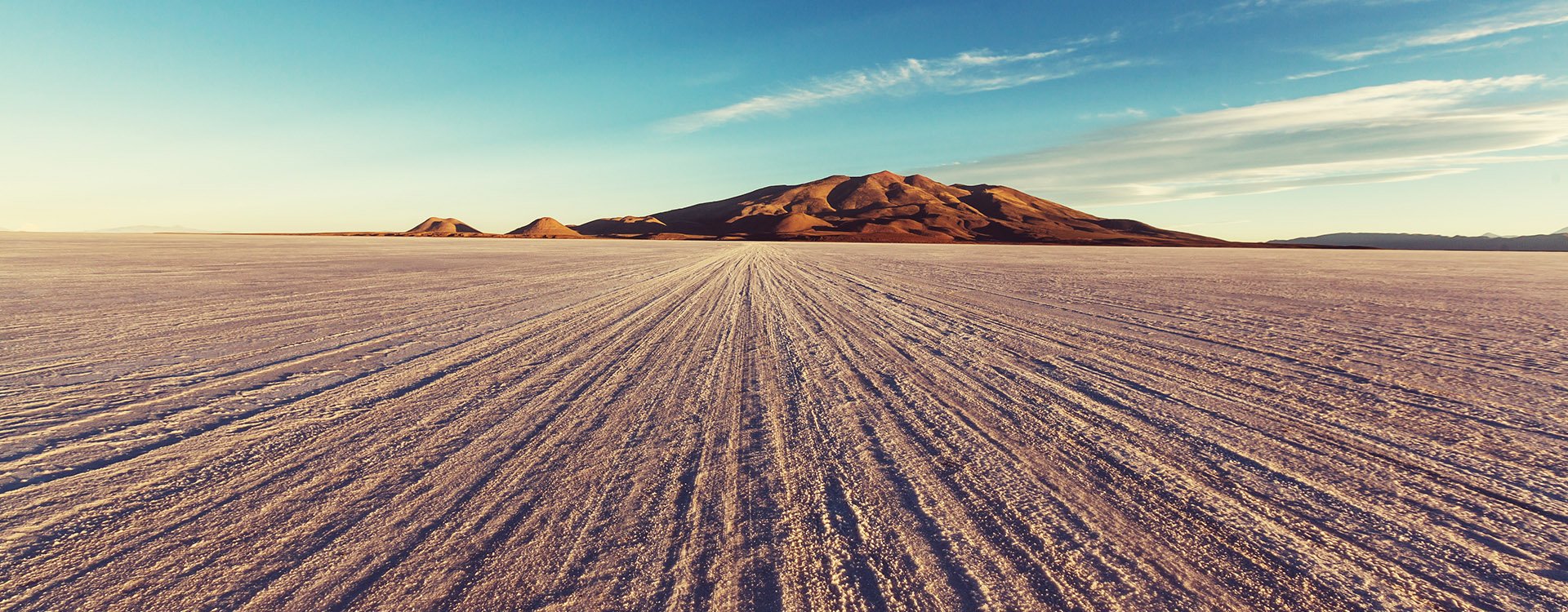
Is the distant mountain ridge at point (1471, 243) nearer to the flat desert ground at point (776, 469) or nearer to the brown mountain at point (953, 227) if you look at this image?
the brown mountain at point (953, 227)

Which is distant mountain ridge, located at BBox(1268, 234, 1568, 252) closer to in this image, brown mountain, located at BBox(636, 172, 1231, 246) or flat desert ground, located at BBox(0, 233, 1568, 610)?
brown mountain, located at BBox(636, 172, 1231, 246)

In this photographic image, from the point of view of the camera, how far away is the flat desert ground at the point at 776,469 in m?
2.54

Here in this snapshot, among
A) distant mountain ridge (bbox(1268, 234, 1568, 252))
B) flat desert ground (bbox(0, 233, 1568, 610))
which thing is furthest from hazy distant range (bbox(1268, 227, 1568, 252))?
flat desert ground (bbox(0, 233, 1568, 610))

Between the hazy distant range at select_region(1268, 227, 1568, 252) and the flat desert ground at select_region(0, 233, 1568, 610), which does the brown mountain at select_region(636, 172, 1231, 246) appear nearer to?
the hazy distant range at select_region(1268, 227, 1568, 252)

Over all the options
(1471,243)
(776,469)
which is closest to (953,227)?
(1471,243)

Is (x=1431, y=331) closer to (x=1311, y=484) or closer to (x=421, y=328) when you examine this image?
(x=1311, y=484)

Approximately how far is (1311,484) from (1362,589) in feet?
3.79

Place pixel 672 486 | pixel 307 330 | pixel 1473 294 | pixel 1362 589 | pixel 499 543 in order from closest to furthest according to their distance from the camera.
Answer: pixel 1362 589, pixel 499 543, pixel 672 486, pixel 307 330, pixel 1473 294

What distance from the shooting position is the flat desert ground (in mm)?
2539

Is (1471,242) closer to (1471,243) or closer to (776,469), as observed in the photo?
(1471,243)

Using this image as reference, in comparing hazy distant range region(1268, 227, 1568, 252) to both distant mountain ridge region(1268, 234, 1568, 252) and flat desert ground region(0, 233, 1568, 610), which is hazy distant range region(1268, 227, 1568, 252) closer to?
distant mountain ridge region(1268, 234, 1568, 252)

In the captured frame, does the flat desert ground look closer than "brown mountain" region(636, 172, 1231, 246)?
Yes

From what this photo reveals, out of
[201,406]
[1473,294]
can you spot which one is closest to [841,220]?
[1473,294]

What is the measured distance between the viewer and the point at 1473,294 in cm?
1505
